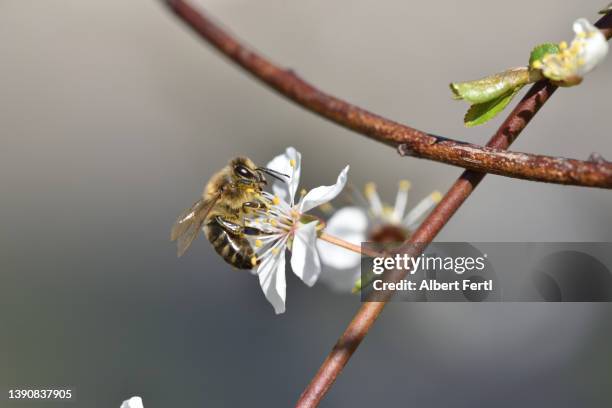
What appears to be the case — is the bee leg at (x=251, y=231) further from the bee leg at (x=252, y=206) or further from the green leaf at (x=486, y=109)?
the green leaf at (x=486, y=109)

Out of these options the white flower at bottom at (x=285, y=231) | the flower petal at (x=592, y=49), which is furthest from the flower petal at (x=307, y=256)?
the flower petal at (x=592, y=49)

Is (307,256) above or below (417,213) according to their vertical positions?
below

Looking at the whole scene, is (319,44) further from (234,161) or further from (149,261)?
(234,161)

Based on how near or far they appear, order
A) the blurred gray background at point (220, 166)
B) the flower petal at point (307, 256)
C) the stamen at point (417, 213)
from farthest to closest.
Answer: the blurred gray background at point (220, 166) < the stamen at point (417, 213) < the flower petal at point (307, 256)

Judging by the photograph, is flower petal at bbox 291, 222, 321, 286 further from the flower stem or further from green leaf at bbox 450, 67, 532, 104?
green leaf at bbox 450, 67, 532, 104

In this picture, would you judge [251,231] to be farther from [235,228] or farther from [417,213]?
[417,213]

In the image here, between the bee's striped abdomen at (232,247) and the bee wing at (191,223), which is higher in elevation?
the bee wing at (191,223)

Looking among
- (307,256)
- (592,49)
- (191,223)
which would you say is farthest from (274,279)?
(592,49)
